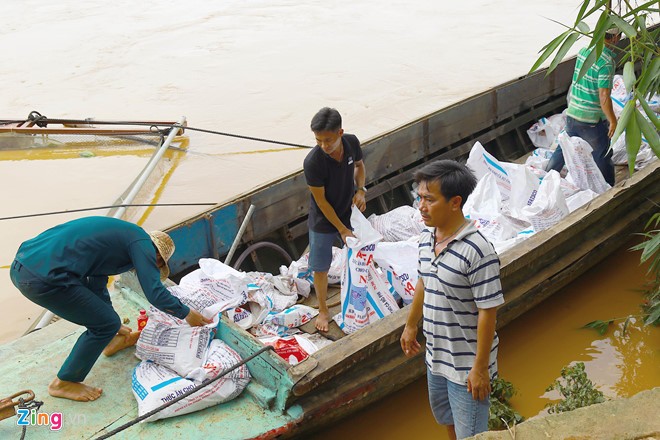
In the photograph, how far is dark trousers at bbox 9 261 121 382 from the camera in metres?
2.87

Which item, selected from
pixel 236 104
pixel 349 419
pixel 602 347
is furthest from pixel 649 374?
pixel 236 104

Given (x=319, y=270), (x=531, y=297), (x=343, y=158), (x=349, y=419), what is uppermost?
(x=343, y=158)

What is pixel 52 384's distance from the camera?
119 inches

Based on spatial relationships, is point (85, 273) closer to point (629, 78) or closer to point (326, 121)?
point (326, 121)

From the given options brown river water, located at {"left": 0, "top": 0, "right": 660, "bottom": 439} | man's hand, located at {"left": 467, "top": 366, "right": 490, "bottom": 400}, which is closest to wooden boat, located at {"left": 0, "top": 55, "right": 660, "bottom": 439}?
brown river water, located at {"left": 0, "top": 0, "right": 660, "bottom": 439}

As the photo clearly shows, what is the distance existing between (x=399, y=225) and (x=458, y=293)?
7.85ft

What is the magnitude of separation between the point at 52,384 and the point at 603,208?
3477 millimetres

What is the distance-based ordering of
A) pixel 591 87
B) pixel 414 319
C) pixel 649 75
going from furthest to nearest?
pixel 591 87
pixel 649 75
pixel 414 319

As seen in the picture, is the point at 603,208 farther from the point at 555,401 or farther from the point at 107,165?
the point at 107,165

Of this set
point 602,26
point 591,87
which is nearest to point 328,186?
point 602,26

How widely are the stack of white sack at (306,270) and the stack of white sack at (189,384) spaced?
117cm

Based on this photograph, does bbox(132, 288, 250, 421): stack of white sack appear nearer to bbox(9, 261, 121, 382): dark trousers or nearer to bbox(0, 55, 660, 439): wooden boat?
bbox(0, 55, 660, 439): wooden boat

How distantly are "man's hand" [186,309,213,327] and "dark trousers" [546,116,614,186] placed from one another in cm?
332

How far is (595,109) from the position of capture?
5039mm
